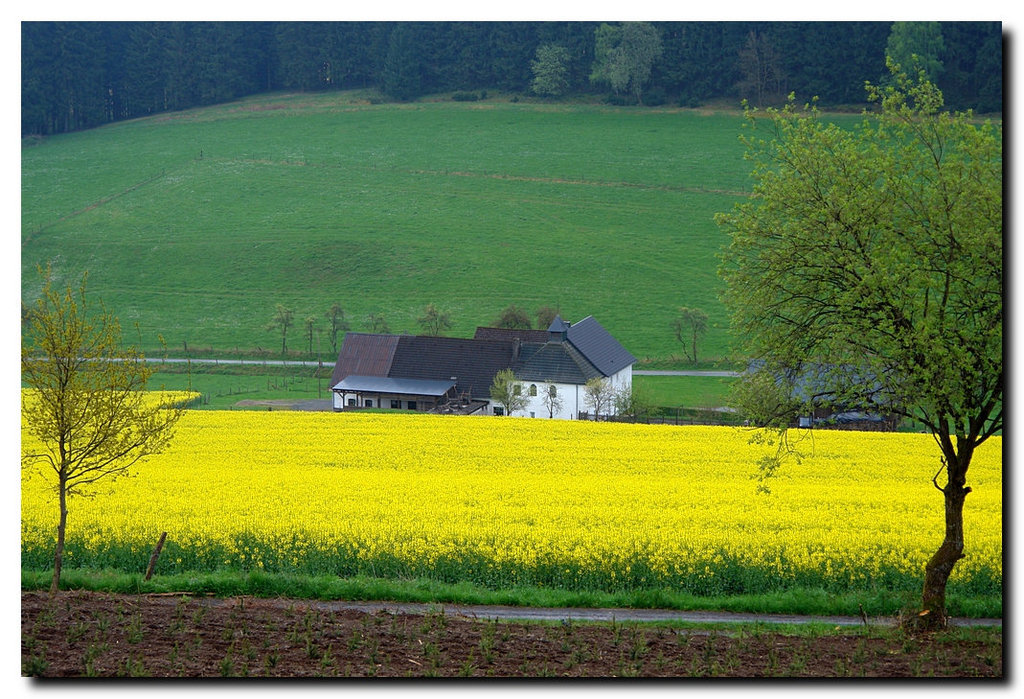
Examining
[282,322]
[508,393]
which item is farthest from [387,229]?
[508,393]

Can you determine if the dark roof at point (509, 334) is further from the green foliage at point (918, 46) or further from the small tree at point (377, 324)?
the green foliage at point (918, 46)

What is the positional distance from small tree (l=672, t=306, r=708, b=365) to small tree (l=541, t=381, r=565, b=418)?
10.2m

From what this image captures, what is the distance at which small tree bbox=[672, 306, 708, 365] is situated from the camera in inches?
1892

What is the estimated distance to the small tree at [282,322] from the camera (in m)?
49.7

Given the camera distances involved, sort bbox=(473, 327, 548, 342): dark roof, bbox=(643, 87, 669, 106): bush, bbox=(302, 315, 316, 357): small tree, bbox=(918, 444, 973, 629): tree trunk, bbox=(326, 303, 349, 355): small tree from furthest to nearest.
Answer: bbox=(326, 303, 349, 355): small tree, bbox=(302, 315, 316, 357): small tree, bbox=(473, 327, 548, 342): dark roof, bbox=(643, 87, 669, 106): bush, bbox=(918, 444, 973, 629): tree trunk

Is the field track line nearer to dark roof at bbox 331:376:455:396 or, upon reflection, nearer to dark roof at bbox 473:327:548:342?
dark roof at bbox 331:376:455:396

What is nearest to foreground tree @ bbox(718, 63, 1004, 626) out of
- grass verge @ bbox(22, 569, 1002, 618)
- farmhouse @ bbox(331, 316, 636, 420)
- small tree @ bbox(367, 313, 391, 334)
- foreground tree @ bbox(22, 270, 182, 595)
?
grass verge @ bbox(22, 569, 1002, 618)

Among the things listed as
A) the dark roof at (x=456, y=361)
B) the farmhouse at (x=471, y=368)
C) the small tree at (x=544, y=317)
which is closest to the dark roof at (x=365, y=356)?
the farmhouse at (x=471, y=368)

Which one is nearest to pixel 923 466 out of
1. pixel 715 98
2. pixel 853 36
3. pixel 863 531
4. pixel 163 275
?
pixel 863 531

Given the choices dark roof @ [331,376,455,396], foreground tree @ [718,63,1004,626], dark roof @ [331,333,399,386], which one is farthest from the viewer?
dark roof @ [331,333,399,386]

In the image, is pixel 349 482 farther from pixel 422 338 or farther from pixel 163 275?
pixel 163 275

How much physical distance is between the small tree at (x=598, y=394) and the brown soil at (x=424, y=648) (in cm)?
2585

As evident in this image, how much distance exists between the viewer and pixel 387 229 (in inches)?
2475

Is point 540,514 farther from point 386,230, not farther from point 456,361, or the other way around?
point 386,230
